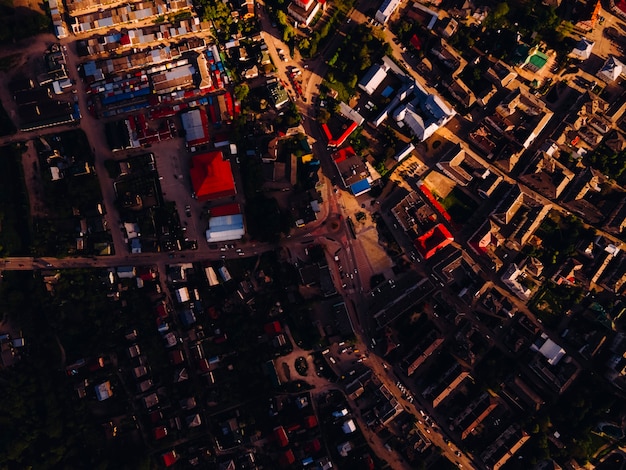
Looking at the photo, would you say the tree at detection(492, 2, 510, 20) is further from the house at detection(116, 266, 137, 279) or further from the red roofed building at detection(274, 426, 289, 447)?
the red roofed building at detection(274, 426, 289, 447)

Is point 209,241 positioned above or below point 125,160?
below

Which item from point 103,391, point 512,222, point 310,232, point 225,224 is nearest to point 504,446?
point 512,222

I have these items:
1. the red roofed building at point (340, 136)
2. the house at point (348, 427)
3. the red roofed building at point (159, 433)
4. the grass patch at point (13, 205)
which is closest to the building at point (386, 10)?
the red roofed building at point (340, 136)

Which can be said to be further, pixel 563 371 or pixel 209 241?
pixel 209 241

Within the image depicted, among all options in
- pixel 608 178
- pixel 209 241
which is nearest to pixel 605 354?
pixel 608 178

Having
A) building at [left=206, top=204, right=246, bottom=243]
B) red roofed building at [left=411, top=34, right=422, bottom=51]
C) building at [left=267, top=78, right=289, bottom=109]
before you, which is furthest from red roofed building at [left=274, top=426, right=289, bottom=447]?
red roofed building at [left=411, top=34, right=422, bottom=51]

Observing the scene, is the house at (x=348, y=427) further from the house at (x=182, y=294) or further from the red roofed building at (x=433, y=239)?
the house at (x=182, y=294)

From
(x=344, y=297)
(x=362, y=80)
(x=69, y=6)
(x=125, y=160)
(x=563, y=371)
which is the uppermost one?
(x=69, y=6)

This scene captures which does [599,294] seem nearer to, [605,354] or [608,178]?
[605,354]
